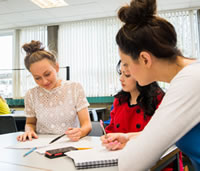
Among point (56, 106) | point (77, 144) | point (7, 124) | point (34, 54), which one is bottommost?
point (7, 124)

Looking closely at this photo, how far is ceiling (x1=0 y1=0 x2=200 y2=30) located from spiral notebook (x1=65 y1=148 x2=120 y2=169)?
11.1 ft

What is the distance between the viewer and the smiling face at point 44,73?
4.93ft

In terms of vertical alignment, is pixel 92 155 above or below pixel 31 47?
below

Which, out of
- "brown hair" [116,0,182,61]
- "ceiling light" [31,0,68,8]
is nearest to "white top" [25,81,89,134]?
"brown hair" [116,0,182,61]

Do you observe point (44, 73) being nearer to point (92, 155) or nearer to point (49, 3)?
point (92, 155)

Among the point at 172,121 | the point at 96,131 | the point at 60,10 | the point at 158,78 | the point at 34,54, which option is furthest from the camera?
the point at 60,10

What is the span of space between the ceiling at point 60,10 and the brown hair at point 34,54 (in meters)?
2.57

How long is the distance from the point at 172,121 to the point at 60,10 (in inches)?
Answer: 171

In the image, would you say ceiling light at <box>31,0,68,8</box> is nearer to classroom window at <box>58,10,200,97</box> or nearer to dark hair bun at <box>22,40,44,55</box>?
classroom window at <box>58,10,200,97</box>

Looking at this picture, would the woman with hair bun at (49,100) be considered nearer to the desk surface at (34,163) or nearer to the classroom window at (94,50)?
the desk surface at (34,163)

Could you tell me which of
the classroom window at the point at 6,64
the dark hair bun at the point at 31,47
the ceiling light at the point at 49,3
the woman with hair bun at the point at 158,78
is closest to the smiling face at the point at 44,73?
the dark hair bun at the point at 31,47

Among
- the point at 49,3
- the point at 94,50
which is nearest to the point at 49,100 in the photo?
the point at 49,3

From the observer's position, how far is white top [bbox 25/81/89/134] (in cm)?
154

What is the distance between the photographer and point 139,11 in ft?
2.73
